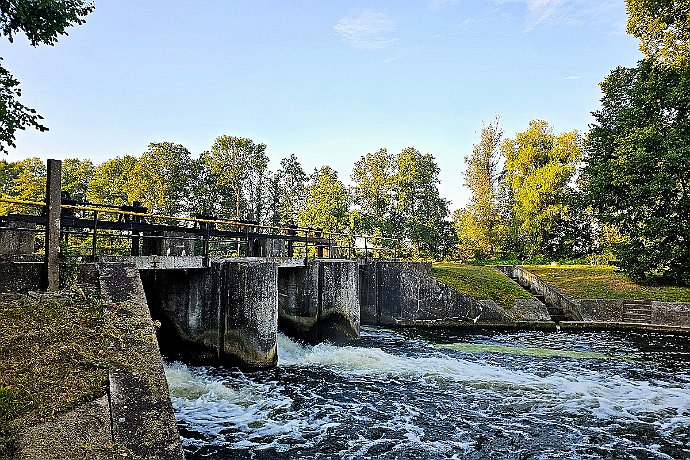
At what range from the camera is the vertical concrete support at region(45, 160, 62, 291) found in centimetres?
802

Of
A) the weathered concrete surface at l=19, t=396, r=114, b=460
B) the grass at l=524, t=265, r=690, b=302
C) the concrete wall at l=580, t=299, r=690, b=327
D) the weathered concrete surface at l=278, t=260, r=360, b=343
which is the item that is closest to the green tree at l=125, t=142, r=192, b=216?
the weathered concrete surface at l=278, t=260, r=360, b=343

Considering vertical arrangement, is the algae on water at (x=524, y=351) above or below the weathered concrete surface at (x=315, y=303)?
below

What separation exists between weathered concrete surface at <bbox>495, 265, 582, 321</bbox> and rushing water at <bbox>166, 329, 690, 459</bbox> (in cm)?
743

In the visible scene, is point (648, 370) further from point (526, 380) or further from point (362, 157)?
point (362, 157)

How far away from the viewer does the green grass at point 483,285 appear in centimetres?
2541

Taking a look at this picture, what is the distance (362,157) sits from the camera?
1997 inches

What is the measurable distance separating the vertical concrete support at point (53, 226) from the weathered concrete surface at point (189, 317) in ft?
17.5

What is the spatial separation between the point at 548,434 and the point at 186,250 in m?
12.1

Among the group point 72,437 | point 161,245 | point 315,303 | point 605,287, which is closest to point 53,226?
point 72,437

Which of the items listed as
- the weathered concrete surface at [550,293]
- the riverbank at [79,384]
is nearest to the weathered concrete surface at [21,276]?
the riverbank at [79,384]

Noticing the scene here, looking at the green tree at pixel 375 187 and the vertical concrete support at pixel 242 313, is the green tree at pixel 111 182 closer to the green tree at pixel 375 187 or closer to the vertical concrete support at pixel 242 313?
the green tree at pixel 375 187

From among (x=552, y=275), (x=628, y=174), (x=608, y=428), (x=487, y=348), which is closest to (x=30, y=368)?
(x=608, y=428)

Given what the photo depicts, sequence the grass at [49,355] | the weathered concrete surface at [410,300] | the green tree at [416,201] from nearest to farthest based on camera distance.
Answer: the grass at [49,355] < the weathered concrete surface at [410,300] < the green tree at [416,201]

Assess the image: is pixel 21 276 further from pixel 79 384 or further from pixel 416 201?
pixel 416 201
